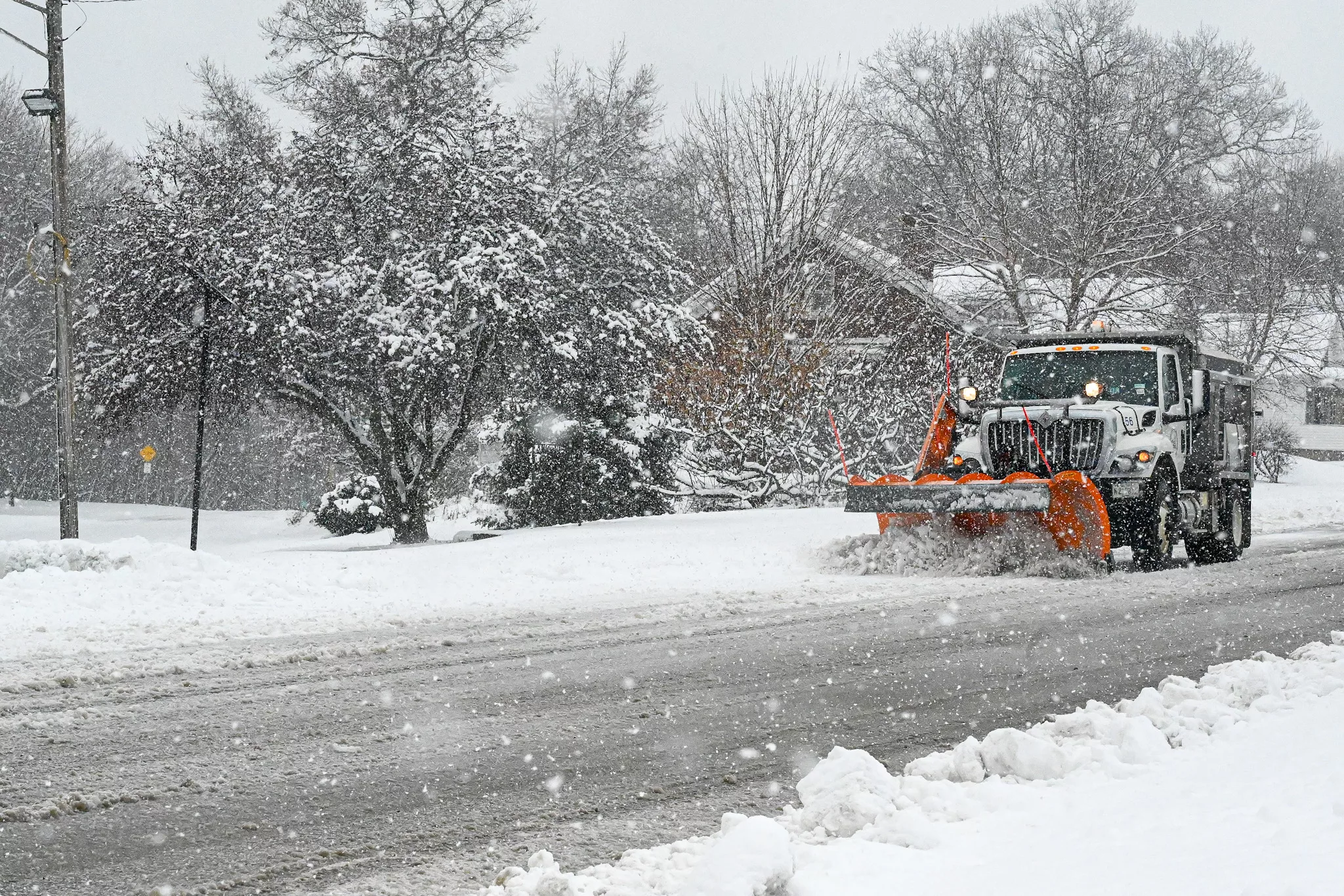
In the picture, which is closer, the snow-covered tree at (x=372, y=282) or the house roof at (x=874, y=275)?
the snow-covered tree at (x=372, y=282)

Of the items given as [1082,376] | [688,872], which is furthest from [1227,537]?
[688,872]

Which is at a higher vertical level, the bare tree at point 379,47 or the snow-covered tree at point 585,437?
the bare tree at point 379,47

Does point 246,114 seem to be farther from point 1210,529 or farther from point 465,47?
point 1210,529

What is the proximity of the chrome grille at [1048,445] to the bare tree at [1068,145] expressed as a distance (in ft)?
54.3

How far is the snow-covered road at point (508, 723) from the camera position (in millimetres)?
3758

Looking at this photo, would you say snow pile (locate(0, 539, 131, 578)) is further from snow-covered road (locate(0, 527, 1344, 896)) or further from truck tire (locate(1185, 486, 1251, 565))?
truck tire (locate(1185, 486, 1251, 565))

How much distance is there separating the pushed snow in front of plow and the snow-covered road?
2055mm

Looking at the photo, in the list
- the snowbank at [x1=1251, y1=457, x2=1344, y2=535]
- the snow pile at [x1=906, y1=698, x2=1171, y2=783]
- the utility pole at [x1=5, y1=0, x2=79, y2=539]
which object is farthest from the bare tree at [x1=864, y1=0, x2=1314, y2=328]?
the snow pile at [x1=906, y1=698, x2=1171, y2=783]

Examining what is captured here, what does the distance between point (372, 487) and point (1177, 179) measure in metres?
23.8

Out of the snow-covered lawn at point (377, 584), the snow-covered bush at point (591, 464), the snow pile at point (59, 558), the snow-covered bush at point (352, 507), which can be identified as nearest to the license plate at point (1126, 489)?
the snow-covered lawn at point (377, 584)

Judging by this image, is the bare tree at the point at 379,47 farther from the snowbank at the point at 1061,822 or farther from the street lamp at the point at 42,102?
the snowbank at the point at 1061,822

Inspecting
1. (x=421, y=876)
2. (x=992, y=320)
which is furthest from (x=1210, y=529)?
(x=992, y=320)

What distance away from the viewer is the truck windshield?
12.9m

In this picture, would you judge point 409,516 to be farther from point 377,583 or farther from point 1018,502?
point 1018,502
